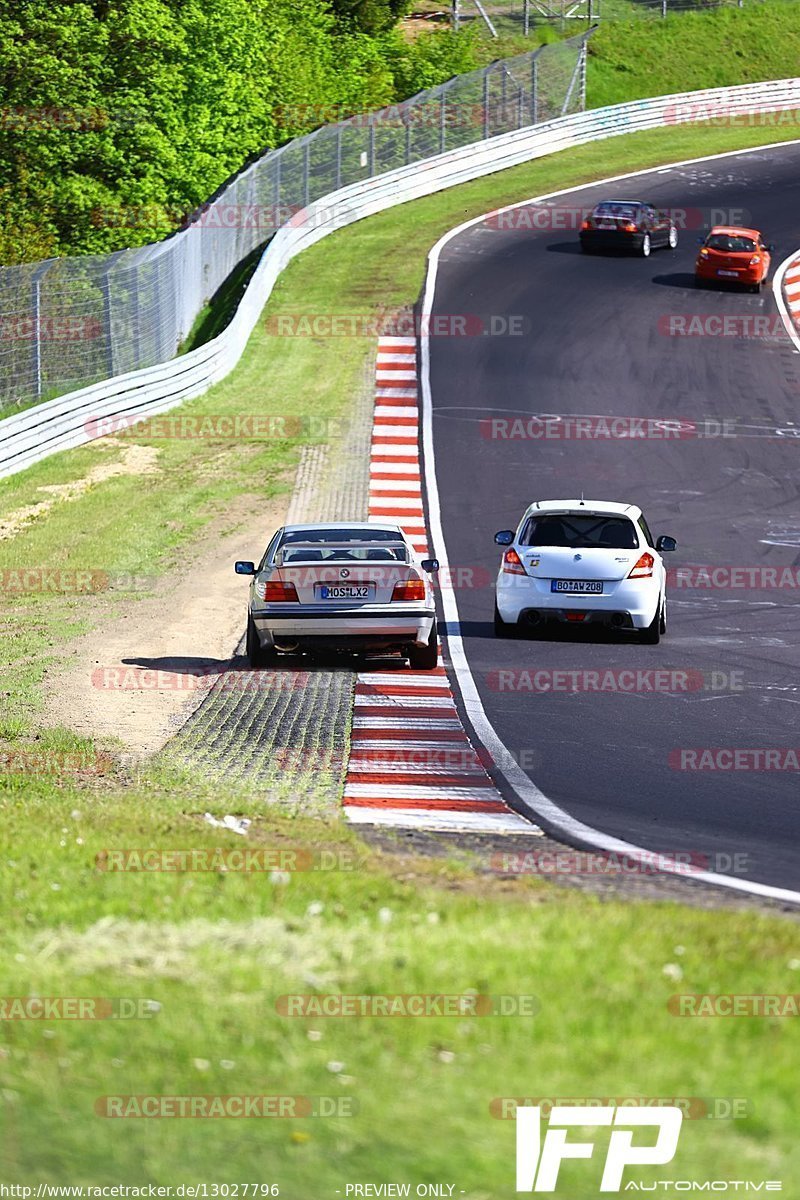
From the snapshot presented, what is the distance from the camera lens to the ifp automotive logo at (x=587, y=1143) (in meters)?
4.86

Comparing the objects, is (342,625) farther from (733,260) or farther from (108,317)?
(733,260)

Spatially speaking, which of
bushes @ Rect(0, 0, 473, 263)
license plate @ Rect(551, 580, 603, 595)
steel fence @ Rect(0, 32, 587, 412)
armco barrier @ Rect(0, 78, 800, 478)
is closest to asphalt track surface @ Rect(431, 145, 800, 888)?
license plate @ Rect(551, 580, 603, 595)

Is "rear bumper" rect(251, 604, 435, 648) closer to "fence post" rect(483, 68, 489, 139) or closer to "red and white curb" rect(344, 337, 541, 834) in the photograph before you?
"red and white curb" rect(344, 337, 541, 834)

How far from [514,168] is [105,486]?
32.0m

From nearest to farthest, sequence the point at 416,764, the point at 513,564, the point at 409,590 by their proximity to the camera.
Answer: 1. the point at 416,764
2. the point at 409,590
3. the point at 513,564

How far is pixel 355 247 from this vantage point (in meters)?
47.2

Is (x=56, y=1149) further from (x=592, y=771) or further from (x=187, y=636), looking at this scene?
(x=187, y=636)

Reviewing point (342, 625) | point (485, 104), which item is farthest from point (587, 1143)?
point (485, 104)

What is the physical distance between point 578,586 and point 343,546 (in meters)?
2.71

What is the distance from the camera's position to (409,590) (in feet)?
55.5

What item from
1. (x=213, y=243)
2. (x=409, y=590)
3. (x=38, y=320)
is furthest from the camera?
(x=213, y=243)

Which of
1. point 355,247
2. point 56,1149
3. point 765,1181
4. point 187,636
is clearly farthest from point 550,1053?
point 355,247

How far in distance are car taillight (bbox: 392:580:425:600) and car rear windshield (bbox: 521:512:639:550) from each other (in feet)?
8.15

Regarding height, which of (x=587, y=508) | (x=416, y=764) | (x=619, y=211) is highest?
(x=619, y=211)
